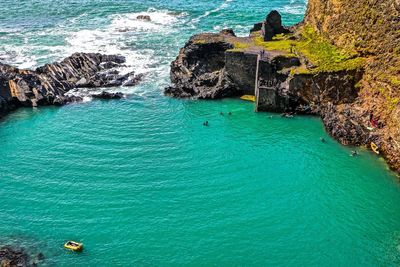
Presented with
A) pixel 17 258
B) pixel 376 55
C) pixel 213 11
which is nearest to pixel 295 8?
pixel 213 11

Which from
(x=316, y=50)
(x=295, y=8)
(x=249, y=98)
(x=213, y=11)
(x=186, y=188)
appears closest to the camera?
(x=186, y=188)

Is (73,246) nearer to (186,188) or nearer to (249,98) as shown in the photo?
(186,188)

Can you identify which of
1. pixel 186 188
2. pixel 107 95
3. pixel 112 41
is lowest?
pixel 186 188

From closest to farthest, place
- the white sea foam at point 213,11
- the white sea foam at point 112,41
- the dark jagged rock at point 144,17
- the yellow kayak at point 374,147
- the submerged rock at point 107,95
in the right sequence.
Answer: the yellow kayak at point 374,147 → the submerged rock at point 107,95 → the white sea foam at point 112,41 → the white sea foam at point 213,11 → the dark jagged rock at point 144,17

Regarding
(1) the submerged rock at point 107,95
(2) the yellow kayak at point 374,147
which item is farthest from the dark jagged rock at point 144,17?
(2) the yellow kayak at point 374,147

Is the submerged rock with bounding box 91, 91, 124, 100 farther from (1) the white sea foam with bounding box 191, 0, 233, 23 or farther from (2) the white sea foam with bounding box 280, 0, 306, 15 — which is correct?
(2) the white sea foam with bounding box 280, 0, 306, 15

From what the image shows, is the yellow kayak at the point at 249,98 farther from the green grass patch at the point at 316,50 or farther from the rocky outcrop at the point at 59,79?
the rocky outcrop at the point at 59,79

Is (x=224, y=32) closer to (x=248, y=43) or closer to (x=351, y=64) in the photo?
(x=248, y=43)
